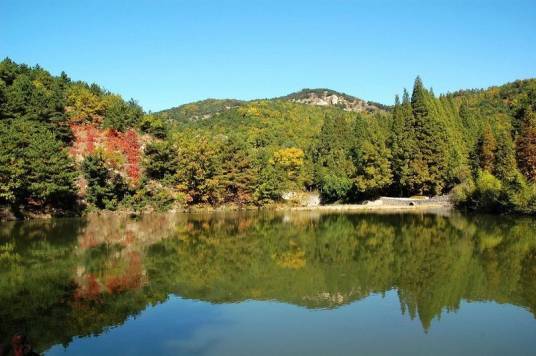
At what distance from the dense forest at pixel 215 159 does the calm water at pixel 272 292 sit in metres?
11.4

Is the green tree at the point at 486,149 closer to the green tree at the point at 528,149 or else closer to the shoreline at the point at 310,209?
the green tree at the point at 528,149

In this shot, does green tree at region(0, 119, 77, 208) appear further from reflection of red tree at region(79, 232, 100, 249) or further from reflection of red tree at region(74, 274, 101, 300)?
reflection of red tree at region(74, 274, 101, 300)

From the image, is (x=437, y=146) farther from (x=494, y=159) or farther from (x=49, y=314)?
(x=49, y=314)

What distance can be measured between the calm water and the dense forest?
37.3 feet

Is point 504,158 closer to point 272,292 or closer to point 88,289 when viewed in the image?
point 272,292

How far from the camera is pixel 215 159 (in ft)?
178

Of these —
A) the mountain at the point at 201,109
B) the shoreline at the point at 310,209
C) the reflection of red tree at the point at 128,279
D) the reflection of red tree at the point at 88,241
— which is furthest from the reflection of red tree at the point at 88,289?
the mountain at the point at 201,109

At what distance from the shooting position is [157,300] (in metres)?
17.0

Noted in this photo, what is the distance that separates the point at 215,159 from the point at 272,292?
3727 centimetres

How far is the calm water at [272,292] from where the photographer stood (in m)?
12.6

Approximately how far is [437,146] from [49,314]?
50259mm

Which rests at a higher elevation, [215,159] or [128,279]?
[215,159]

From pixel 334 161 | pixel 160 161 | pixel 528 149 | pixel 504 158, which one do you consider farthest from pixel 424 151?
pixel 160 161

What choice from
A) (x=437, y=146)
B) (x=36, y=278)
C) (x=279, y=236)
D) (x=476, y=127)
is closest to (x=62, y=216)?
(x=279, y=236)
